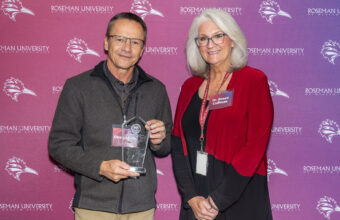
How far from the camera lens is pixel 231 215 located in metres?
2.02

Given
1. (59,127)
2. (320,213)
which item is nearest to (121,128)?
(59,127)

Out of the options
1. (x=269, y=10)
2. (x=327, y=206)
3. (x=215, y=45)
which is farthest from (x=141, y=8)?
(x=327, y=206)

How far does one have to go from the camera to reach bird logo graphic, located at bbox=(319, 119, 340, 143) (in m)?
2.89

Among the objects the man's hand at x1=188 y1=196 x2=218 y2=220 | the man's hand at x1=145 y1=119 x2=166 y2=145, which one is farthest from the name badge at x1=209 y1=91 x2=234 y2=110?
the man's hand at x1=188 y1=196 x2=218 y2=220

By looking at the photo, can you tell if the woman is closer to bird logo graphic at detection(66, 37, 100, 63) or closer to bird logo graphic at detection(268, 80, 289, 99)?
bird logo graphic at detection(268, 80, 289, 99)

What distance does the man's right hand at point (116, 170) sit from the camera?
189 centimetres

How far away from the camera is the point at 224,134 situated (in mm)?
1968

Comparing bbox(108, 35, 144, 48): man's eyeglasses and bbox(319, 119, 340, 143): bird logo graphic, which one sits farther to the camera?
bbox(319, 119, 340, 143): bird logo graphic

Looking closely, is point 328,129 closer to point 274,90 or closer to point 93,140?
point 274,90

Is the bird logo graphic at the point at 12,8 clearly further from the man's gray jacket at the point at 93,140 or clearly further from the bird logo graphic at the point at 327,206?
the bird logo graphic at the point at 327,206

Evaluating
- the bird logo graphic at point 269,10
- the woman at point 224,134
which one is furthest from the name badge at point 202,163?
the bird logo graphic at point 269,10

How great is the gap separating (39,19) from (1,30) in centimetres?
33

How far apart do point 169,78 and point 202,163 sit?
3.33 feet

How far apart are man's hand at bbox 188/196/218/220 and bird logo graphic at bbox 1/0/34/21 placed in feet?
6.70
